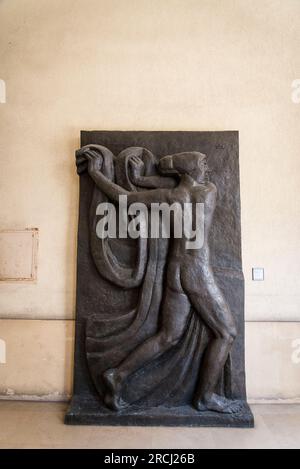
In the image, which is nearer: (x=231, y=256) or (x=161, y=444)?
(x=161, y=444)

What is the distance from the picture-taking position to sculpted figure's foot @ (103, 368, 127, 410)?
88.9 inches

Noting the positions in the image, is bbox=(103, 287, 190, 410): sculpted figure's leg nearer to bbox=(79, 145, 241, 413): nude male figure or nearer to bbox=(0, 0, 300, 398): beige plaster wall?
bbox=(79, 145, 241, 413): nude male figure

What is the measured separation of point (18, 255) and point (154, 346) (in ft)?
3.90

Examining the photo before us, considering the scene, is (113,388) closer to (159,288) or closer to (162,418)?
(162,418)

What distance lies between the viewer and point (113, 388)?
2260 mm

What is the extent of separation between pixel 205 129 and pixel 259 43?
31.0 inches

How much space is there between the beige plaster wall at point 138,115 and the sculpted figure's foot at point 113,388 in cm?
41

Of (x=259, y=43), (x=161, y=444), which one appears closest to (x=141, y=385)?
(x=161, y=444)

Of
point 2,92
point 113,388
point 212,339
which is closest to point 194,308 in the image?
point 212,339

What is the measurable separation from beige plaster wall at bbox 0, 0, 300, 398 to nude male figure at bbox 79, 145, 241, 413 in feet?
1.13

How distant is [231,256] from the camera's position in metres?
2.46
